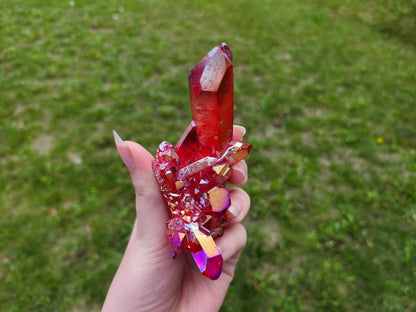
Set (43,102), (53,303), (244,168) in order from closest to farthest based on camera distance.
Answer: (244,168) → (53,303) → (43,102)

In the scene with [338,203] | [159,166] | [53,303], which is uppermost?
[159,166]

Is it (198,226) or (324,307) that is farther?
(324,307)

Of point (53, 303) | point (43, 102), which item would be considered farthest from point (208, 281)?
point (43, 102)

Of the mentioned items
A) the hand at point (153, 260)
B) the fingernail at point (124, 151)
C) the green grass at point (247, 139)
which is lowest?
the green grass at point (247, 139)

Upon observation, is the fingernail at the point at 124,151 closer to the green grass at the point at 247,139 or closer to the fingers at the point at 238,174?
the fingers at the point at 238,174

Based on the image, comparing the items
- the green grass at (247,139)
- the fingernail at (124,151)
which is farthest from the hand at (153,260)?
the green grass at (247,139)

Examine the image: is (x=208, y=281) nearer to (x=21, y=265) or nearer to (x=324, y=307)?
(x=324, y=307)

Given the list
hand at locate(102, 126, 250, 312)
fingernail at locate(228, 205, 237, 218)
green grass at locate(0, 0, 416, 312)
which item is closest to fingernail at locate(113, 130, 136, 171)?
hand at locate(102, 126, 250, 312)
